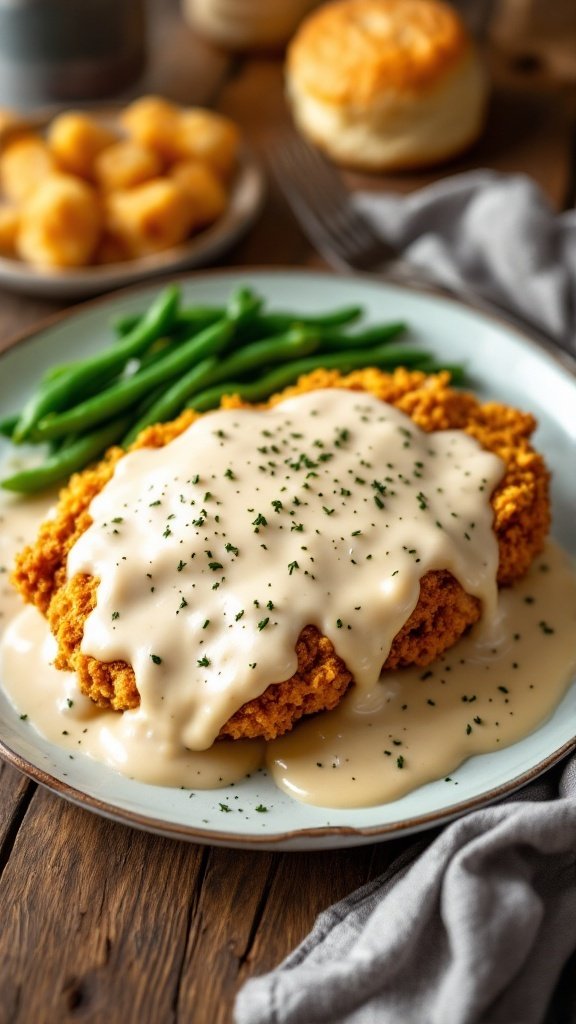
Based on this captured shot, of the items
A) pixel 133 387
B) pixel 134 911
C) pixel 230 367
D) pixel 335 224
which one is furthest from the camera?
pixel 335 224

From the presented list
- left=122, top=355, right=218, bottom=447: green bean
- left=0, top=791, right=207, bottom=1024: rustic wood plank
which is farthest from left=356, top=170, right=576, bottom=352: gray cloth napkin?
left=0, top=791, right=207, bottom=1024: rustic wood plank

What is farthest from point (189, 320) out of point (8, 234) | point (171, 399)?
point (8, 234)

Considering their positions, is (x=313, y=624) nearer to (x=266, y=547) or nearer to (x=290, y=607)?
(x=290, y=607)

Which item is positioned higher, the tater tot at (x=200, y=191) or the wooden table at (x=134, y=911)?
the tater tot at (x=200, y=191)

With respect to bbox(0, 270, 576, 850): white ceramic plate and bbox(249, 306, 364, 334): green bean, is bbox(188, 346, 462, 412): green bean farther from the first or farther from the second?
bbox(0, 270, 576, 850): white ceramic plate

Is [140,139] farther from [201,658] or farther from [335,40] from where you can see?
[201,658]

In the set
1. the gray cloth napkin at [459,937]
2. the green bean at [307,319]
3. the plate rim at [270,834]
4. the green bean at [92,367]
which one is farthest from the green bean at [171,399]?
the gray cloth napkin at [459,937]

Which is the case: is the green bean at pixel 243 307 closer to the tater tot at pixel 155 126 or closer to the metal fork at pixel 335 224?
the metal fork at pixel 335 224
